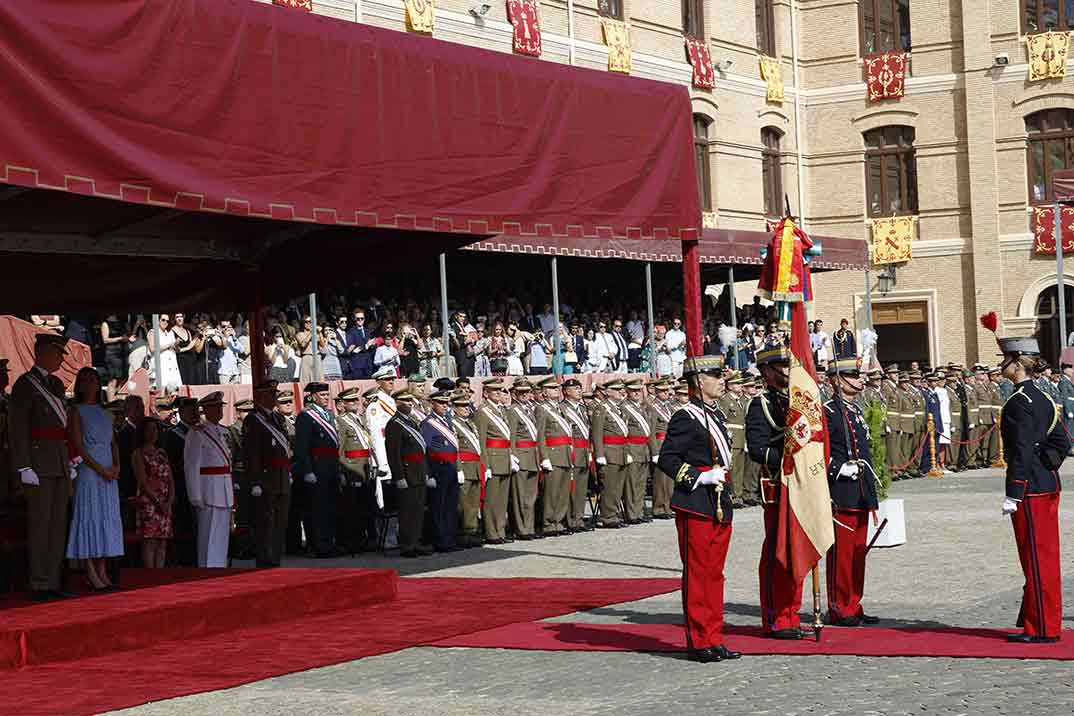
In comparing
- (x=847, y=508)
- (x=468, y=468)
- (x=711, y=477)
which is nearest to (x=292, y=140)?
(x=711, y=477)

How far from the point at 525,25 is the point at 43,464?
68.5 ft

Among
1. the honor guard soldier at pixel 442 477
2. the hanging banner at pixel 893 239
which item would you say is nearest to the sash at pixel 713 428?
the honor guard soldier at pixel 442 477

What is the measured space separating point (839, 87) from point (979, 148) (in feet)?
12.1

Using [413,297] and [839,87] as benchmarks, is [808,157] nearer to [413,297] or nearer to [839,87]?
[839,87]

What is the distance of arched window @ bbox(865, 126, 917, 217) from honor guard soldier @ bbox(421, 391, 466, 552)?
24703 mm

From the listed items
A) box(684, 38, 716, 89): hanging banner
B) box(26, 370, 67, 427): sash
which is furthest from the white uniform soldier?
box(684, 38, 716, 89): hanging banner

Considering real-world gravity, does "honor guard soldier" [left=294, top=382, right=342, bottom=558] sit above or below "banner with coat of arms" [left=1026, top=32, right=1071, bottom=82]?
below

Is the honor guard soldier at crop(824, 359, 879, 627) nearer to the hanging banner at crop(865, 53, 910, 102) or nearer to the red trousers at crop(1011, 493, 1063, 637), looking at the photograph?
the red trousers at crop(1011, 493, 1063, 637)

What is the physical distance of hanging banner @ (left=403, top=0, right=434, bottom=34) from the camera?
28.8 meters

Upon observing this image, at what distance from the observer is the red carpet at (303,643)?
9.66m

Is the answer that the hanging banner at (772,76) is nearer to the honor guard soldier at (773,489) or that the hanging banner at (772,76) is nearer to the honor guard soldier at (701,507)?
the honor guard soldier at (773,489)

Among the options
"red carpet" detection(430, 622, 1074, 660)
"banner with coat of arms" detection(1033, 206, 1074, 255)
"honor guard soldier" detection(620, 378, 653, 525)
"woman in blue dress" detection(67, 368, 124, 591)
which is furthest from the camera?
"banner with coat of arms" detection(1033, 206, 1074, 255)

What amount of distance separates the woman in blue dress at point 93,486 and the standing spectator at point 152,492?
1.76 metres

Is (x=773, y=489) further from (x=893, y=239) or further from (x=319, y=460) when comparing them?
(x=893, y=239)
